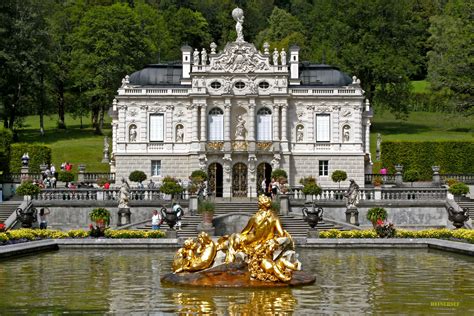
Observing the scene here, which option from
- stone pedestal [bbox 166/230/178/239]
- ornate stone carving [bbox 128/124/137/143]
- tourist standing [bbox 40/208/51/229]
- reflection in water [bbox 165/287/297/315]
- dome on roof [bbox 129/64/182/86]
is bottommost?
reflection in water [bbox 165/287/297/315]

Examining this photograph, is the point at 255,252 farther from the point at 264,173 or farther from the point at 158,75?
the point at 158,75

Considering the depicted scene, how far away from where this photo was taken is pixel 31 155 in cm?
5928

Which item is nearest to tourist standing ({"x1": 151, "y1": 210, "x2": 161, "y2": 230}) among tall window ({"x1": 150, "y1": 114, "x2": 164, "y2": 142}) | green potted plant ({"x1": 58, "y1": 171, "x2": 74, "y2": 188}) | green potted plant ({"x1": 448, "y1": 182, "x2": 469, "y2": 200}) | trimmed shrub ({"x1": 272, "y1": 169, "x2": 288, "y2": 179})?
trimmed shrub ({"x1": 272, "y1": 169, "x2": 288, "y2": 179})

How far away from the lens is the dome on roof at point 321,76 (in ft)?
195

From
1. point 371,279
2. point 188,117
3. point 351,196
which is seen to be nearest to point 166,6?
point 188,117

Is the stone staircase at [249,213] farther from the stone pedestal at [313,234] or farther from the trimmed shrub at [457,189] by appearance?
the trimmed shrub at [457,189]

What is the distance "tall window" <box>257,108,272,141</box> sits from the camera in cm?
5784

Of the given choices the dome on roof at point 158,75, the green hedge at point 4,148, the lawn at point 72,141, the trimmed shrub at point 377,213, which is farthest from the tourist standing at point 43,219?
the lawn at point 72,141

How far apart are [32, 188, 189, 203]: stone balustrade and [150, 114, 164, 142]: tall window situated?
10.7m

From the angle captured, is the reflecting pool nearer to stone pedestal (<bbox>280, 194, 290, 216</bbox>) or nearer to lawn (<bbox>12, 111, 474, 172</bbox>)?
stone pedestal (<bbox>280, 194, 290, 216</bbox>)

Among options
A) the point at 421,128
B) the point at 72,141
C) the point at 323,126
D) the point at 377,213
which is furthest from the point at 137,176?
the point at 421,128

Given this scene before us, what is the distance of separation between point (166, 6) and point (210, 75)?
52756 mm

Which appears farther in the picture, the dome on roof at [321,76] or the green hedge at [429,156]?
the green hedge at [429,156]

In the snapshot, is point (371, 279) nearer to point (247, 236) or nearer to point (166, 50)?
point (247, 236)
